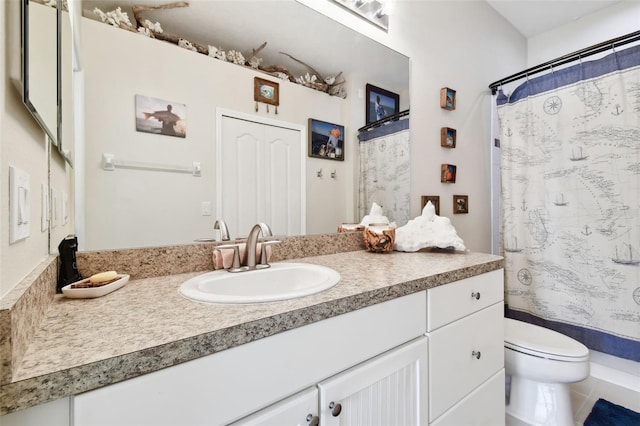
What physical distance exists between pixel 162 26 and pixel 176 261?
793 millimetres

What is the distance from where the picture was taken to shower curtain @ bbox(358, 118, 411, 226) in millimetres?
1539

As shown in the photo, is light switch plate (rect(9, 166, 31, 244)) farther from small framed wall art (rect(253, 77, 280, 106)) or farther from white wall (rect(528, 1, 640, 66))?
white wall (rect(528, 1, 640, 66))

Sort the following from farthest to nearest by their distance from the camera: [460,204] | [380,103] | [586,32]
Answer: [586,32] < [460,204] < [380,103]

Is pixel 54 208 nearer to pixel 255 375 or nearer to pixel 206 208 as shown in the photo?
pixel 206 208

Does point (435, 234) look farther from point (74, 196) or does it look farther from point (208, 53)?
point (74, 196)

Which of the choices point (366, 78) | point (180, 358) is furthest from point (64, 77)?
point (366, 78)

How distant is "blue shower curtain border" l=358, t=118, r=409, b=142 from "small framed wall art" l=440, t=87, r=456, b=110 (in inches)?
14.5

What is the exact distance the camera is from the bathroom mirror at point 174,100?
2.95 feet

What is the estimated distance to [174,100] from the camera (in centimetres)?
99

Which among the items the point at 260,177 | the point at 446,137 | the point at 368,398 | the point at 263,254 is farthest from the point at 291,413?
the point at 446,137

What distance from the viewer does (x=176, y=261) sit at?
1.00 meters

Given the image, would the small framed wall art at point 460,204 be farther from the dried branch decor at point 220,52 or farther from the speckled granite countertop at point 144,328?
the speckled granite countertop at point 144,328

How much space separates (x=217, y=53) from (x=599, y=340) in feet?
8.29

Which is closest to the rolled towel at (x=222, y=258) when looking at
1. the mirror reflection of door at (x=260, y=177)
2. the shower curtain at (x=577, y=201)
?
the mirror reflection of door at (x=260, y=177)
